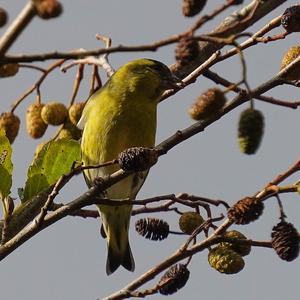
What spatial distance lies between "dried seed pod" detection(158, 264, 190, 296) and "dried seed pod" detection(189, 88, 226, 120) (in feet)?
1.57

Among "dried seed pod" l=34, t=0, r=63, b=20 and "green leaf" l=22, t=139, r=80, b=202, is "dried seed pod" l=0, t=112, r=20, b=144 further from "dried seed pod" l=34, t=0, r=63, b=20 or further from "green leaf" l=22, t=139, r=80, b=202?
"dried seed pod" l=34, t=0, r=63, b=20

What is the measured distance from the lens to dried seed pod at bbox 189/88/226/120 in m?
1.43

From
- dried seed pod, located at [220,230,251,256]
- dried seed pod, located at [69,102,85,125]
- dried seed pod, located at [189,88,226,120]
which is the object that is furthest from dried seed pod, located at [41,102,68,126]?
dried seed pod, located at [189,88,226,120]

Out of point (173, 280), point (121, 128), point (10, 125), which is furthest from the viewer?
point (121, 128)

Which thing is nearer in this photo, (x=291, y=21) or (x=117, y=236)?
(x=291, y=21)

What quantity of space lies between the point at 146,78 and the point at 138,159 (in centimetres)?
159

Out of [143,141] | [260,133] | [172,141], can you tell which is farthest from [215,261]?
[143,141]

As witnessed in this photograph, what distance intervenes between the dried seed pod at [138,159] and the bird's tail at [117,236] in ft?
4.91

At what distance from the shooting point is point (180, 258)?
1.68 m

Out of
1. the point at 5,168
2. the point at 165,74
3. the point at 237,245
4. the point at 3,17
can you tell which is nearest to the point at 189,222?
the point at 237,245

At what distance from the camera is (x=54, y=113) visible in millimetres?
2619

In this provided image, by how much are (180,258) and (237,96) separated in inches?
16.3

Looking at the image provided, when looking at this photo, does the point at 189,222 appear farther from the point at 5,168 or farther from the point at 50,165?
the point at 5,168

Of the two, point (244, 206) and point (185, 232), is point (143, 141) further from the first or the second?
point (244, 206)
